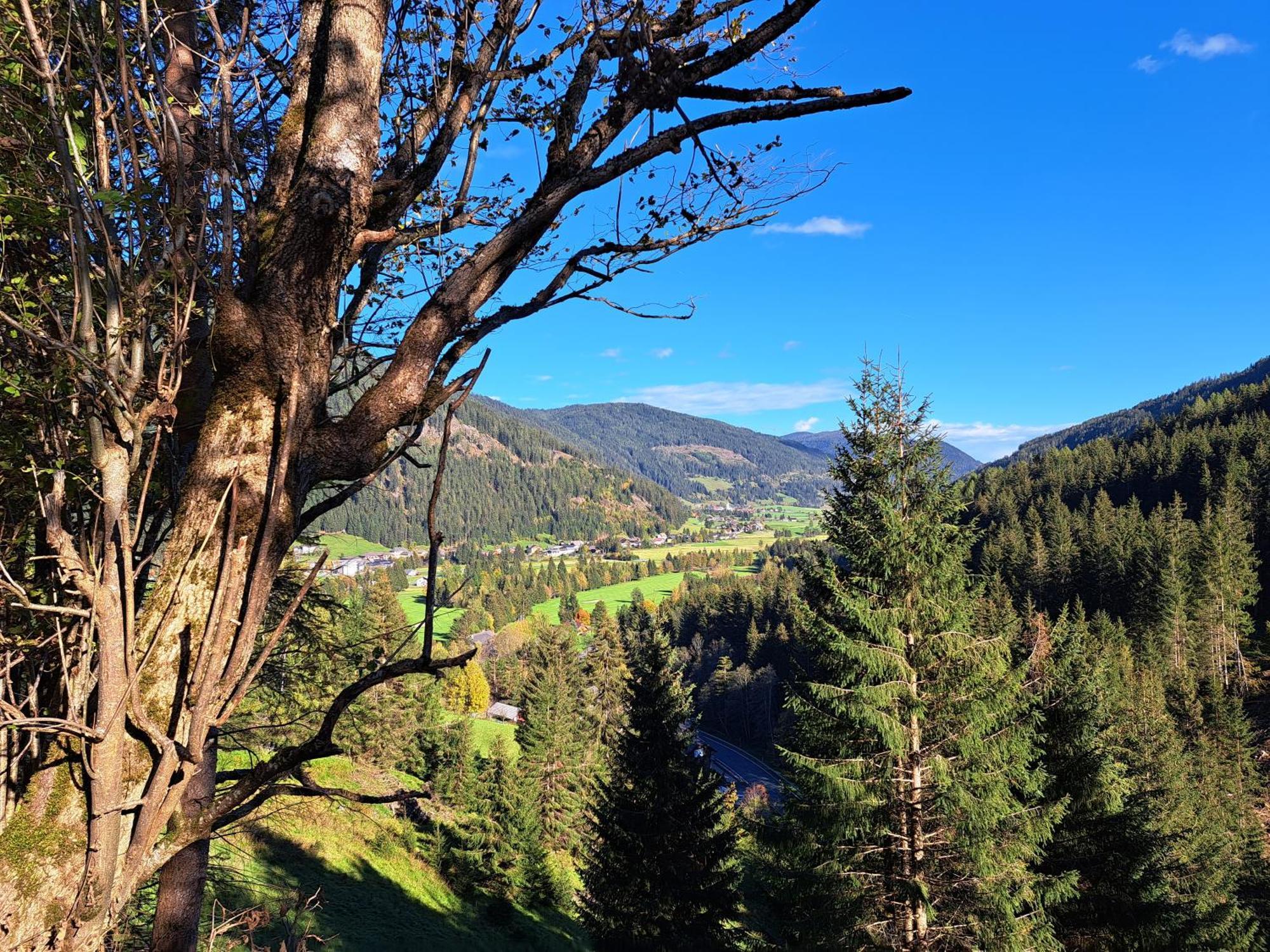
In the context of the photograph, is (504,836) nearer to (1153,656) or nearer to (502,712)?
(502,712)

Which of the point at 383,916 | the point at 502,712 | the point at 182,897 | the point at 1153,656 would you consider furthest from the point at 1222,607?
the point at 182,897

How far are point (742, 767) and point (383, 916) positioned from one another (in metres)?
41.9

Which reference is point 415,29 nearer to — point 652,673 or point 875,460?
point 875,460

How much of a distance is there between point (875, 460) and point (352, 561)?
5541 inches

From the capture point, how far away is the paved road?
48125 mm

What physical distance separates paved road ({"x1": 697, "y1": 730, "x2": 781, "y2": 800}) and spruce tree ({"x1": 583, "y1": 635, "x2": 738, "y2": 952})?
31524 millimetres

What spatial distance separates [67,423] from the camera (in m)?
2.25

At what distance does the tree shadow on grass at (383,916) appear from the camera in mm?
14805

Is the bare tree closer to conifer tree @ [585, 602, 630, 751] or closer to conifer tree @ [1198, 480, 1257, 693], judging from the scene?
conifer tree @ [585, 602, 630, 751]

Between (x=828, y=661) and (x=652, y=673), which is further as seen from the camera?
(x=652, y=673)

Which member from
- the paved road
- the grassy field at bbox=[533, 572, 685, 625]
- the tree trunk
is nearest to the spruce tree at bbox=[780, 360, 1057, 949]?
the tree trunk

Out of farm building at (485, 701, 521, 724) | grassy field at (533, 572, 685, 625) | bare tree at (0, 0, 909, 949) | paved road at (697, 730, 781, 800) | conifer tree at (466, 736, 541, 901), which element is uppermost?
bare tree at (0, 0, 909, 949)

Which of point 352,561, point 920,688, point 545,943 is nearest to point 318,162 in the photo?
point 920,688

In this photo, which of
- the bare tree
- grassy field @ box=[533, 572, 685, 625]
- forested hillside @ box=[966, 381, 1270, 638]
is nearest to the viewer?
the bare tree
